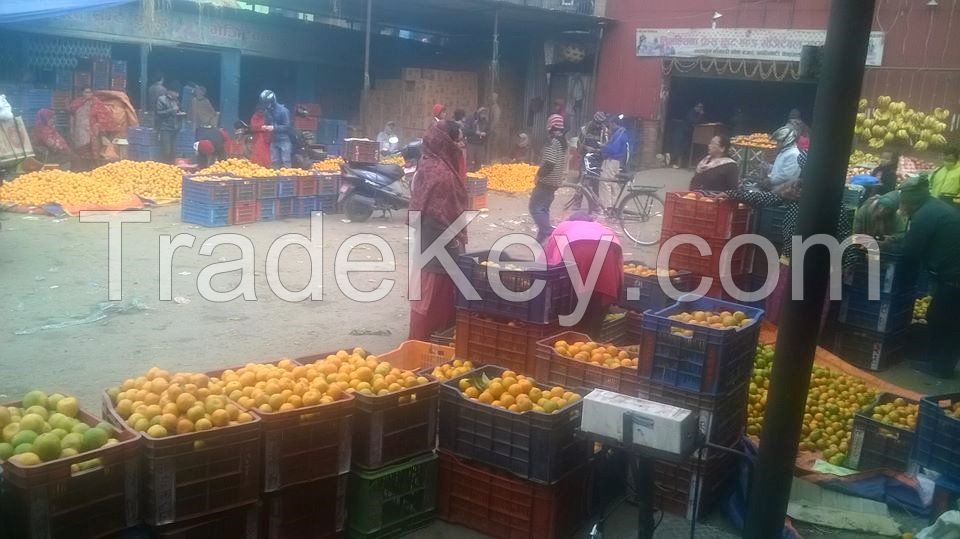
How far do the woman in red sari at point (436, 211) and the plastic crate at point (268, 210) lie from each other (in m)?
6.46

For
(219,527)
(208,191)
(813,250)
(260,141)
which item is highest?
(813,250)

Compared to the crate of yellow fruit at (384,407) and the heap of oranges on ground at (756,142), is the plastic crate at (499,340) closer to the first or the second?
the crate of yellow fruit at (384,407)

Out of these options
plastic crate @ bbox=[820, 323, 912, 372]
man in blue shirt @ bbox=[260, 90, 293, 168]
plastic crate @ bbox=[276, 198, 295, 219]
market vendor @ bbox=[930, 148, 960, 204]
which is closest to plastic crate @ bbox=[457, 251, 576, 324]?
plastic crate @ bbox=[820, 323, 912, 372]

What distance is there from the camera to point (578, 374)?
5.14 metres

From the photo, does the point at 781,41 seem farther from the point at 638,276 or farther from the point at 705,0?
the point at 638,276

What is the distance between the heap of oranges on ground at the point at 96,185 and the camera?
1252cm

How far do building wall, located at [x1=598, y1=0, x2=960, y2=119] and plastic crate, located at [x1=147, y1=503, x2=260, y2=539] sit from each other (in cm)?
1922

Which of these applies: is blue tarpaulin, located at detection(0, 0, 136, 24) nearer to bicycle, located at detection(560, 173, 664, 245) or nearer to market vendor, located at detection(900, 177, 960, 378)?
bicycle, located at detection(560, 173, 664, 245)

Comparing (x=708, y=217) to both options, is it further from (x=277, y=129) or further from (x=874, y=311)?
(x=277, y=129)

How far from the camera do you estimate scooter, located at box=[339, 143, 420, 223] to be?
1331cm

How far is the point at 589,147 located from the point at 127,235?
8592 mm

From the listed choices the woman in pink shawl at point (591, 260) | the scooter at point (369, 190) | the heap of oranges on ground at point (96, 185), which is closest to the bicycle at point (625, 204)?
the scooter at point (369, 190)

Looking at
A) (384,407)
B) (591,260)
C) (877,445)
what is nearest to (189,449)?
(384,407)

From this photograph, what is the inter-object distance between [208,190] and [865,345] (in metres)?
9.15
